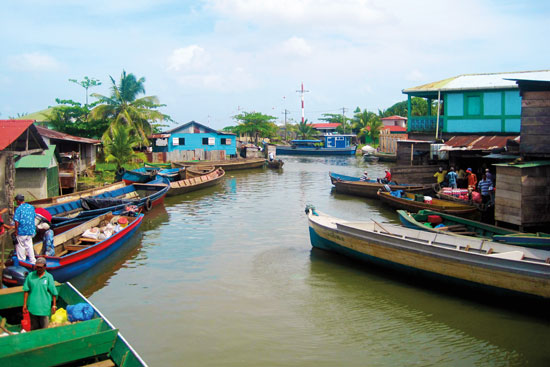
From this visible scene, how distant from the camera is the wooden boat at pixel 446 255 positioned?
9.19 m

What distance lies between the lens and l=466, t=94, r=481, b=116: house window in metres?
20.7

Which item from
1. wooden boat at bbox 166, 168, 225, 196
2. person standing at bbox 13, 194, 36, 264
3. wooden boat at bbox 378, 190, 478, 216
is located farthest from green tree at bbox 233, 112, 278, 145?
person standing at bbox 13, 194, 36, 264

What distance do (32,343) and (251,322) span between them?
4226 mm

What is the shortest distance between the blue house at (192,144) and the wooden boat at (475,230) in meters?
30.9

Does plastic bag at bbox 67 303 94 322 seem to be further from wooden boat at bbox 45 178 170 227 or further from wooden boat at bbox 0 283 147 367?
wooden boat at bbox 45 178 170 227

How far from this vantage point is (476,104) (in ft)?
68.0

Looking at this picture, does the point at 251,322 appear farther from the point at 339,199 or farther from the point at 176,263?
the point at 339,199

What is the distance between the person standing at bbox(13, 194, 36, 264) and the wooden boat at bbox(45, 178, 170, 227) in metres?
3.98

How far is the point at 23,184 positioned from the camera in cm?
1733

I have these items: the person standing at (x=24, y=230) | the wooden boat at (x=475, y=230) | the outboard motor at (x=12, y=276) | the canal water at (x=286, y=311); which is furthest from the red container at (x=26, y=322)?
the wooden boat at (x=475, y=230)

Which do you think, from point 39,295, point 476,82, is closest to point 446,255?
point 39,295

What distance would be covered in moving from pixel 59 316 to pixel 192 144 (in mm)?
37743

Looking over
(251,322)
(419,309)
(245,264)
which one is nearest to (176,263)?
(245,264)

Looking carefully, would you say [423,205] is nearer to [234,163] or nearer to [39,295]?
[39,295]
